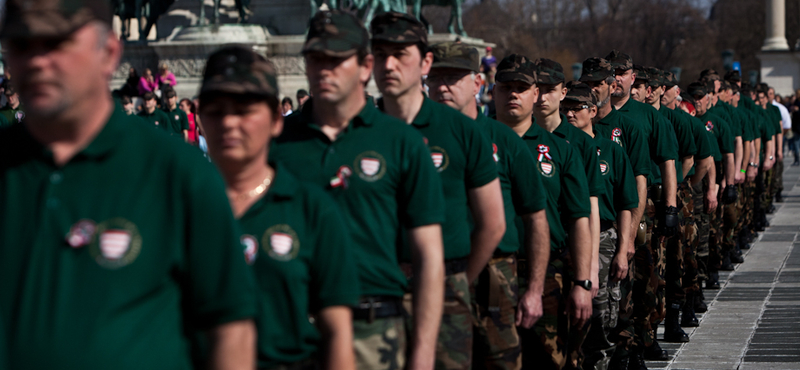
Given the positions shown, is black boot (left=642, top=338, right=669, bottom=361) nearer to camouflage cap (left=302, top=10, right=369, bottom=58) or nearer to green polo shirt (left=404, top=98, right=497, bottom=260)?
green polo shirt (left=404, top=98, right=497, bottom=260)

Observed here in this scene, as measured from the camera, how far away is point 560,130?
21.8 ft

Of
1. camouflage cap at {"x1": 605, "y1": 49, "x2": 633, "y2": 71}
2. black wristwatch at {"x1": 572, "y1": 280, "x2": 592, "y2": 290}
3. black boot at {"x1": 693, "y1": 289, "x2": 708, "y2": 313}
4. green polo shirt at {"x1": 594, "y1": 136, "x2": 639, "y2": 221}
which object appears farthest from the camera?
black boot at {"x1": 693, "y1": 289, "x2": 708, "y2": 313}

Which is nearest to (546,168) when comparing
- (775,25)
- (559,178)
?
(559,178)

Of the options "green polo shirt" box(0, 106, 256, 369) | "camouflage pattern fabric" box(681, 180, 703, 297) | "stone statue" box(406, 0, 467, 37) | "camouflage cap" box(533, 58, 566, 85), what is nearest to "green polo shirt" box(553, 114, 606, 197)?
"camouflage cap" box(533, 58, 566, 85)

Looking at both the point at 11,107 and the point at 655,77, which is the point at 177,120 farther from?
the point at 655,77

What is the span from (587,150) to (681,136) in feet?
11.8

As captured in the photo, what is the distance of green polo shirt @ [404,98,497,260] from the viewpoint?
15.2ft

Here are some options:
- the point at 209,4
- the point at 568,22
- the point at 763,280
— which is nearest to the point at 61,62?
the point at 763,280

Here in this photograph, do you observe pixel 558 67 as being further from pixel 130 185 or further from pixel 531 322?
pixel 130 185

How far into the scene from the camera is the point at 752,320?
32.9 feet

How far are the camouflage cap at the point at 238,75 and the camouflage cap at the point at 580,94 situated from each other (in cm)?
433

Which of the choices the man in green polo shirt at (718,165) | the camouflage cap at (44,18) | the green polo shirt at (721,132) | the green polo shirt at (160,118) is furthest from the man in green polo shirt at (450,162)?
the green polo shirt at (160,118)

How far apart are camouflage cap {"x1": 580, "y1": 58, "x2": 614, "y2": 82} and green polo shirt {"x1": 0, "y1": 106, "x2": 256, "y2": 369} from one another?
5.90 meters

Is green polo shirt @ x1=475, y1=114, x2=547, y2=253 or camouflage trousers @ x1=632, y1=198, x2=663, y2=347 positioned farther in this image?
camouflage trousers @ x1=632, y1=198, x2=663, y2=347
